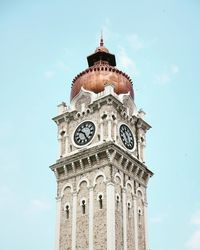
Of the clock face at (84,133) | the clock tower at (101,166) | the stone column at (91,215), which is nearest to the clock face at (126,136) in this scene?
the clock tower at (101,166)

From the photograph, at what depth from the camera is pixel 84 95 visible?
156 feet

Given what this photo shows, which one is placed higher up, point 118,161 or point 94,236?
point 118,161

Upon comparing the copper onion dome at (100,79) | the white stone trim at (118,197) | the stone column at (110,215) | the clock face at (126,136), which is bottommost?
the stone column at (110,215)

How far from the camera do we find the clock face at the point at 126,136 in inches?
1789

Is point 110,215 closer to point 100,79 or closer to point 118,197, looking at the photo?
point 118,197

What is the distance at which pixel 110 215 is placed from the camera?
3928 centimetres

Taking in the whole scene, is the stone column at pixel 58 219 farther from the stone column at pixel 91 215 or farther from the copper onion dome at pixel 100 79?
the copper onion dome at pixel 100 79

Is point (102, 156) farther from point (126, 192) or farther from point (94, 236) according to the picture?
point (94, 236)

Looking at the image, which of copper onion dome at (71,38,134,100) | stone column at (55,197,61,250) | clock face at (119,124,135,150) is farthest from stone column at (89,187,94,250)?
copper onion dome at (71,38,134,100)

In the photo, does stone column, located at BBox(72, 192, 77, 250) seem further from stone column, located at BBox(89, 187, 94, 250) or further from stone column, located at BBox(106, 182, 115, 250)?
stone column, located at BBox(106, 182, 115, 250)

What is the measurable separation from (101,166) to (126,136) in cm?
513

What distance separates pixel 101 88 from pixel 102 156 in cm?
785

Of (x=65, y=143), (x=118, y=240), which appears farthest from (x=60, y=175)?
(x=118, y=240)

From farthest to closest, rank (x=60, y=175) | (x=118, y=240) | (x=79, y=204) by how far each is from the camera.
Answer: (x=60, y=175)
(x=79, y=204)
(x=118, y=240)
